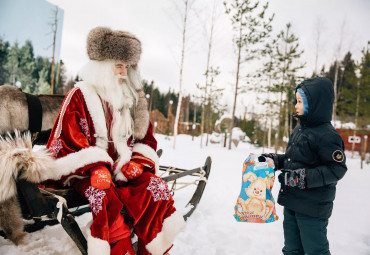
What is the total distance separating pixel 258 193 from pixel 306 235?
1.49 feet

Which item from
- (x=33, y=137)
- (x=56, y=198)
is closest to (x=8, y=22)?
(x=33, y=137)

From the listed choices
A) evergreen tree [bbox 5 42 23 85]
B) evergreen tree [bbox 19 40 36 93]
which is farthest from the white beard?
evergreen tree [bbox 5 42 23 85]

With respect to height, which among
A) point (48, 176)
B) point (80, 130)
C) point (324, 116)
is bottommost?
point (48, 176)

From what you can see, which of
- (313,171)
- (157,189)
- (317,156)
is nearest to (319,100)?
(317,156)

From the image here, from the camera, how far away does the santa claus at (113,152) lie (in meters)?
1.55

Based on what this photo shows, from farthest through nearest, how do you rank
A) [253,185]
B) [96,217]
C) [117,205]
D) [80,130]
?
1. [253,185]
2. [80,130]
3. [117,205]
4. [96,217]

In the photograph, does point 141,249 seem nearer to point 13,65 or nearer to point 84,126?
point 84,126

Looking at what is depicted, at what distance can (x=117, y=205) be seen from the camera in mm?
1563

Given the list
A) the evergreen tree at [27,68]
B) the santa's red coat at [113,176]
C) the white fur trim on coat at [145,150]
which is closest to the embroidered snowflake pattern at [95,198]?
the santa's red coat at [113,176]

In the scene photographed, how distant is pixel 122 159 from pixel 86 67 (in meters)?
0.93

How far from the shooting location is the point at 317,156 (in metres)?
1.75

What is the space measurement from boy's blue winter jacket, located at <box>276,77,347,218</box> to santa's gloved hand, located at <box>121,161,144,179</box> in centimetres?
123

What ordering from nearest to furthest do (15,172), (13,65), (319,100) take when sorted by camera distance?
(15,172)
(319,100)
(13,65)

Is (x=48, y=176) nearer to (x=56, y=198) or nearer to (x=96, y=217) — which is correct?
(x=56, y=198)
